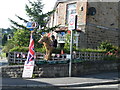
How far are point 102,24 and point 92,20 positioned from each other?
1.59 metres

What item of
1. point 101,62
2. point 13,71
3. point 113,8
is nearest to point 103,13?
point 113,8

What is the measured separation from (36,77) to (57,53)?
9.76ft

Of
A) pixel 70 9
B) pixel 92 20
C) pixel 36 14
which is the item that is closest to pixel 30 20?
pixel 36 14

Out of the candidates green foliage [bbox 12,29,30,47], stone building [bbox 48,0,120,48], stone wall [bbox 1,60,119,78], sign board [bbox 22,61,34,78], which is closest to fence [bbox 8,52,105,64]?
stone wall [bbox 1,60,119,78]

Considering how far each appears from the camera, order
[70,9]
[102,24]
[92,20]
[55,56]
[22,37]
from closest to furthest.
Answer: [55,56], [92,20], [102,24], [22,37], [70,9]

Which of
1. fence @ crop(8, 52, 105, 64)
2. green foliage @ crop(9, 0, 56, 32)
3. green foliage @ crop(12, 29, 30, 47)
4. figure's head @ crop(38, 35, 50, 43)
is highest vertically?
green foliage @ crop(9, 0, 56, 32)

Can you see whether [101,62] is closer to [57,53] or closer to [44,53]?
[57,53]

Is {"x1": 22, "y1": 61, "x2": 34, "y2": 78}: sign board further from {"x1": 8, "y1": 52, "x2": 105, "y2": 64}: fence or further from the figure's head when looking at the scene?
{"x1": 8, "y1": 52, "x2": 105, "y2": 64}: fence

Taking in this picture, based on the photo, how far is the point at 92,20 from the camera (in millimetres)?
18609

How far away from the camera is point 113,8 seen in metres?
20.4

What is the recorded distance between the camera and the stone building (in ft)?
59.4

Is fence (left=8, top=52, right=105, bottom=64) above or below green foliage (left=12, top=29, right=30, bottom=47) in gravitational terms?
below

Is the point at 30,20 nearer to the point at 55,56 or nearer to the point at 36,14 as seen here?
the point at 36,14

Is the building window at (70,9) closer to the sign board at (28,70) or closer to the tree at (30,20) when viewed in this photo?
the tree at (30,20)
